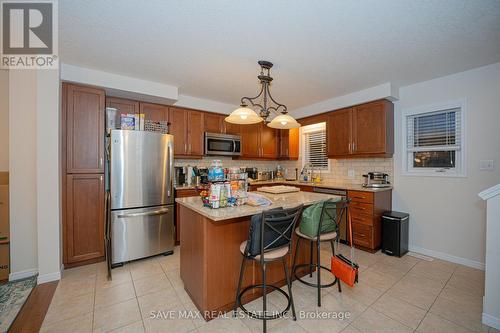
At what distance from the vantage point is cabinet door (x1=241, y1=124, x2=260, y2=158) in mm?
4570

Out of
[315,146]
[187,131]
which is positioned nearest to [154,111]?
[187,131]

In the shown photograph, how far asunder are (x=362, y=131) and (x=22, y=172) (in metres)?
4.58

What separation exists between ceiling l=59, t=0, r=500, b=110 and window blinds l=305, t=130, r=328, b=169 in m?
1.64

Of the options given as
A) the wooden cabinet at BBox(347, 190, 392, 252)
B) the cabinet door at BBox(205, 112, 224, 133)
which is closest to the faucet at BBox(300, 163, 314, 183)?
the wooden cabinet at BBox(347, 190, 392, 252)

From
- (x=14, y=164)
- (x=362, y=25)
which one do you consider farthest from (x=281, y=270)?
(x=14, y=164)

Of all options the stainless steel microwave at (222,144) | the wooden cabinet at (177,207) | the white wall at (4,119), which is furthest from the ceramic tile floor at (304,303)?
the stainless steel microwave at (222,144)

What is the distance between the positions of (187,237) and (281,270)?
105 cm

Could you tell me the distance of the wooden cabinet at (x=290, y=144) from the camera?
4996 millimetres

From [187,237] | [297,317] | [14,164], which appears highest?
[14,164]

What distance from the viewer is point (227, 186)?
192cm

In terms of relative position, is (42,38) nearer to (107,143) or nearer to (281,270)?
(107,143)

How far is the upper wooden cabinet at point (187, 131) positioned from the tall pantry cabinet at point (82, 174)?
1.08 meters

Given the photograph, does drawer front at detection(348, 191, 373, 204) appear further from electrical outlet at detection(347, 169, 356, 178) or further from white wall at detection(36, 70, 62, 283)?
white wall at detection(36, 70, 62, 283)

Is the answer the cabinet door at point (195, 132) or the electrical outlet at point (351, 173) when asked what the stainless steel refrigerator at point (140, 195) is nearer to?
the cabinet door at point (195, 132)
